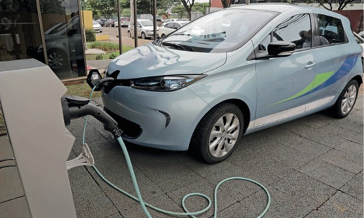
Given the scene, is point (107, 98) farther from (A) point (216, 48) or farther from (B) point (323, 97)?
(B) point (323, 97)

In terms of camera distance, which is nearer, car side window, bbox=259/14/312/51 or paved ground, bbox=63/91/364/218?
paved ground, bbox=63/91/364/218

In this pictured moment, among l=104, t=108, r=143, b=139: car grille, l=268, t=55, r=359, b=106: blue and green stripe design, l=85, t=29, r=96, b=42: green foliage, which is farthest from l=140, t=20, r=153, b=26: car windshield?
l=104, t=108, r=143, b=139: car grille

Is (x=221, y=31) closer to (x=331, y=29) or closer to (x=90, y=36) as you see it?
(x=331, y=29)

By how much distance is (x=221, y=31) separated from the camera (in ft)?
10.6

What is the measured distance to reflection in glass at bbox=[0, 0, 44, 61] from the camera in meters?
5.31

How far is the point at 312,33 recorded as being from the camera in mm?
3508

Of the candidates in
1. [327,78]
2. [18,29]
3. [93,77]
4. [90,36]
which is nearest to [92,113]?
[93,77]

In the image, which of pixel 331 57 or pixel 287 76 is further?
pixel 331 57

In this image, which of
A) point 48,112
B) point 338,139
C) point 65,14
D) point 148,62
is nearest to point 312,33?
point 338,139

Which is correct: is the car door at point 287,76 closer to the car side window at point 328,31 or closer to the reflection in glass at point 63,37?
the car side window at point 328,31

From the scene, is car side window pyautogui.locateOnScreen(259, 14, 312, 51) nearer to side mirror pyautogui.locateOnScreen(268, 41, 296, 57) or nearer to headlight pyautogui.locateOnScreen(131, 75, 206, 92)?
side mirror pyautogui.locateOnScreen(268, 41, 296, 57)

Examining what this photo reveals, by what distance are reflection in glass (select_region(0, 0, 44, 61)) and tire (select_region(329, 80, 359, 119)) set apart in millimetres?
5477

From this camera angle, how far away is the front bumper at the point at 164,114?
2473 mm

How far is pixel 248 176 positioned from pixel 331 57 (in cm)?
208
